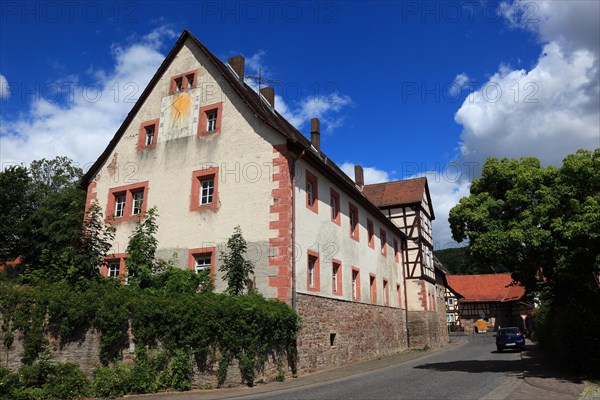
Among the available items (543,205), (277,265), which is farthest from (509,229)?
(277,265)

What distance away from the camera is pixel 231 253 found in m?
15.4


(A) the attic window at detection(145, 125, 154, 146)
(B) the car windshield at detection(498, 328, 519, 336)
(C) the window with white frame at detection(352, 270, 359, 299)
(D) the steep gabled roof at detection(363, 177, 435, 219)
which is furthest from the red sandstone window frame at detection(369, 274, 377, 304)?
(A) the attic window at detection(145, 125, 154, 146)

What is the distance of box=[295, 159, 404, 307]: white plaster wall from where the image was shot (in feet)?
55.2

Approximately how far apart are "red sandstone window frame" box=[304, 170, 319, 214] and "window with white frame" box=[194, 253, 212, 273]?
4.09m

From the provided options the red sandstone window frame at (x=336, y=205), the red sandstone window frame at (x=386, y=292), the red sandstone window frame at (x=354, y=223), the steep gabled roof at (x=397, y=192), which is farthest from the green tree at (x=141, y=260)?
the steep gabled roof at (x=397, y=192)

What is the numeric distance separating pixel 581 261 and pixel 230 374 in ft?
31.6

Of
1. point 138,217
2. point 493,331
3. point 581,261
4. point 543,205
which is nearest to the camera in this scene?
point 581,261

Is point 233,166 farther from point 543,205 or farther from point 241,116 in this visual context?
point 543,205

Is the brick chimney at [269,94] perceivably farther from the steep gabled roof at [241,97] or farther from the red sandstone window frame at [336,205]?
the red sandstone window frame at [336,205]

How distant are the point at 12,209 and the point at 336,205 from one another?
1083 inches

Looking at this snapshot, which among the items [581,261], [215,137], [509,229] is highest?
[215,137]

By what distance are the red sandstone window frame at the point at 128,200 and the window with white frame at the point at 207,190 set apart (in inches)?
102

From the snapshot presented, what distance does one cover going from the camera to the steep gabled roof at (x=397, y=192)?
33.9m

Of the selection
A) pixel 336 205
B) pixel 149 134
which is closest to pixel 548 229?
pixel 336 205
